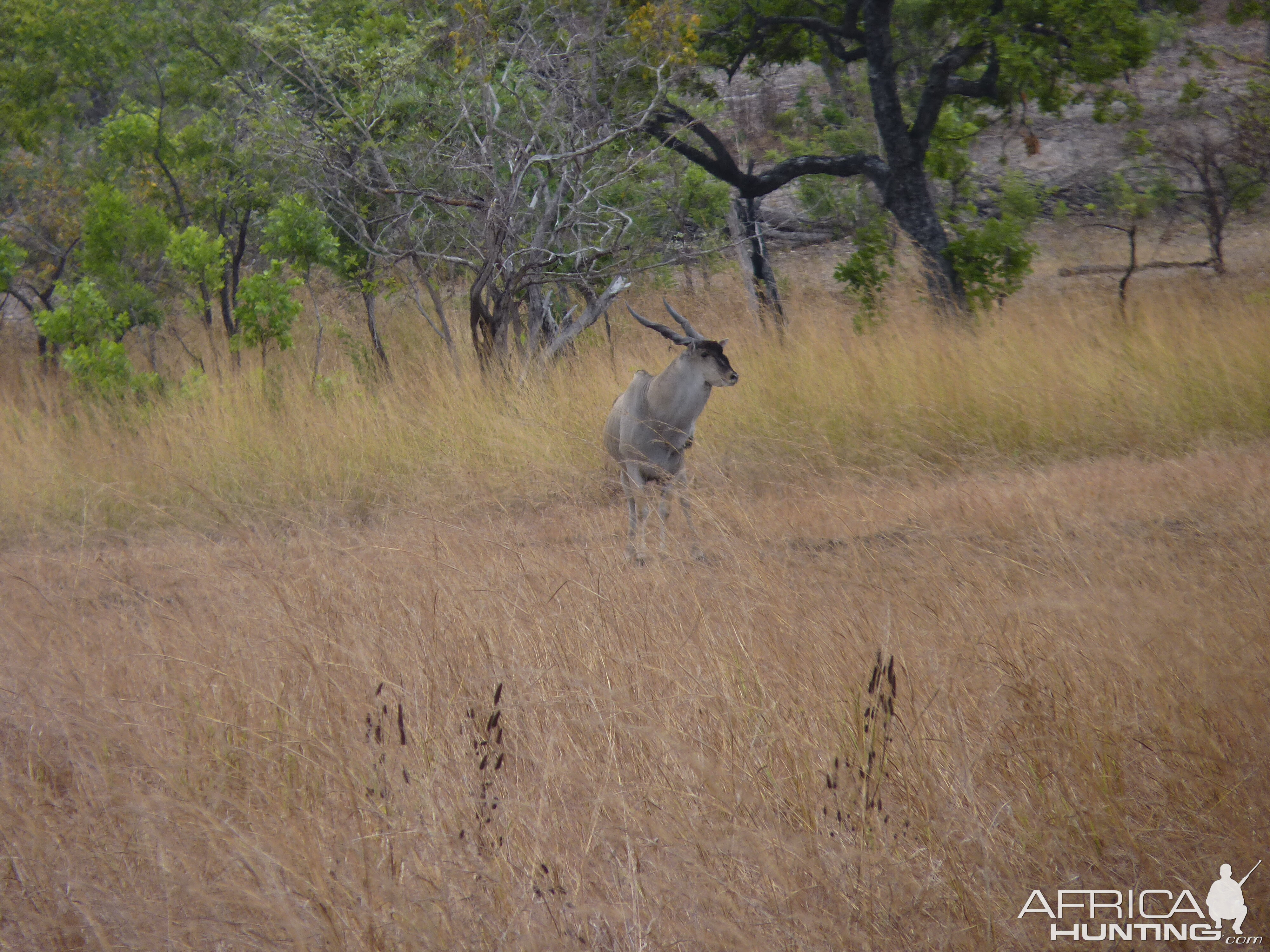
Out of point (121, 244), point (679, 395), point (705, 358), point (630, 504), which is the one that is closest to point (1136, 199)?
point (705, 358)

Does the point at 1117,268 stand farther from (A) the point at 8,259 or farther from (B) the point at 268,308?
(A) the point at 8,259

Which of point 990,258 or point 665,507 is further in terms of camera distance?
point 990,258

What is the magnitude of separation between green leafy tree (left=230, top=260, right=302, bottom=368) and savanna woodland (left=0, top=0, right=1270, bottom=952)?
0.05 metres

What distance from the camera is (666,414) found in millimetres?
6113

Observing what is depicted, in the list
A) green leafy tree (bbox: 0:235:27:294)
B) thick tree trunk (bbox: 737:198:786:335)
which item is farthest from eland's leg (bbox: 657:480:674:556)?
green leafy tree (bbox: 0:235:27:294)

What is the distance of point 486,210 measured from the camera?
10.1 meters

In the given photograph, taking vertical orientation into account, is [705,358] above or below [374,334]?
below

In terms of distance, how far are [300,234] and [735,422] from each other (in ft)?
16.5

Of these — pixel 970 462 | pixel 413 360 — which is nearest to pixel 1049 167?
pixel 413 360

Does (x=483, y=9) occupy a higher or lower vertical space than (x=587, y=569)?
higher

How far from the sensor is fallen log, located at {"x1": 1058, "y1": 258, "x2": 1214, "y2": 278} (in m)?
14.0

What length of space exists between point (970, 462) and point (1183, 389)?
1698mm

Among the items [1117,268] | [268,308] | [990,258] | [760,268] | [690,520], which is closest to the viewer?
[690,520]

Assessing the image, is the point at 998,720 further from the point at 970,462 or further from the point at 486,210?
the point at 486,210
